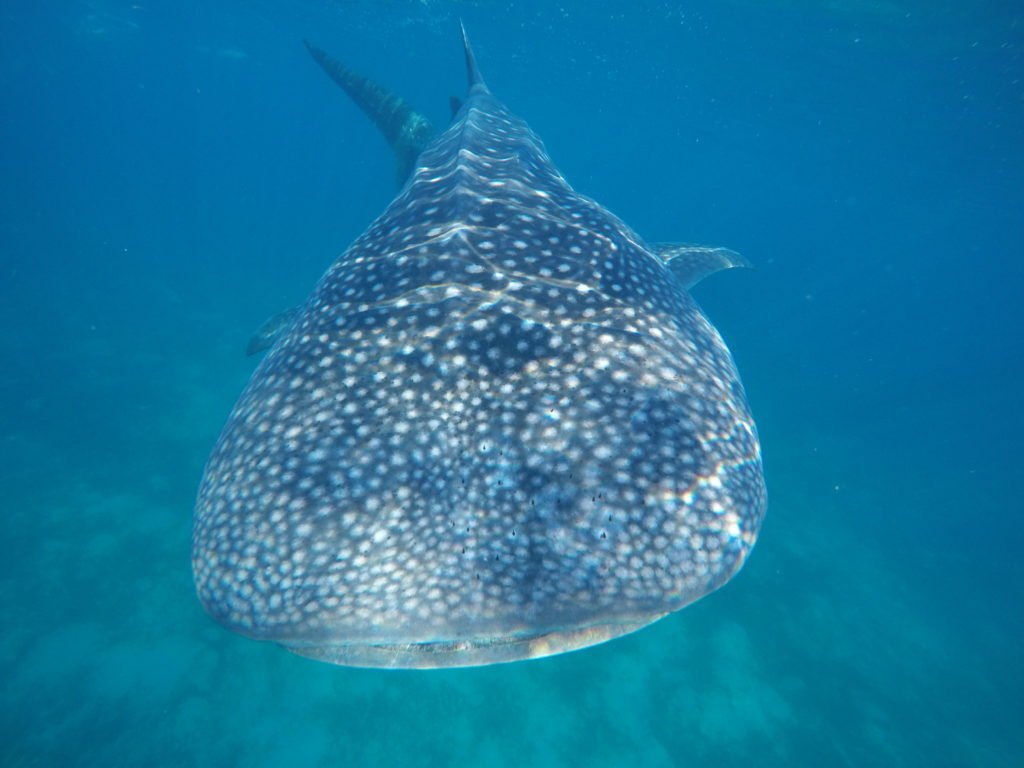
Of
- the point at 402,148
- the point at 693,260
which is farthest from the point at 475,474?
the point at 402,148

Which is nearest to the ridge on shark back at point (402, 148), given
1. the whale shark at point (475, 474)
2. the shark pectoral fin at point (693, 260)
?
the shark pectoral fin at point (693, 260)

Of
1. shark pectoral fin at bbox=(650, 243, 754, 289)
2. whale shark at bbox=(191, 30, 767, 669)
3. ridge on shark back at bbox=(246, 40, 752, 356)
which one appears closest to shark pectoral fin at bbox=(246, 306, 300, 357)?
ridge on shark back at bbox=(246, 40, 752, 356)

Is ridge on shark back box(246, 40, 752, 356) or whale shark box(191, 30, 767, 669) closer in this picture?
whale shark box(191, 30, 767, 669)

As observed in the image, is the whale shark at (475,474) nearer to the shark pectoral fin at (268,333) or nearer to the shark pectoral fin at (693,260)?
the shark pectoral fin at (268,333)

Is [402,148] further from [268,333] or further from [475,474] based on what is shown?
[475,474]

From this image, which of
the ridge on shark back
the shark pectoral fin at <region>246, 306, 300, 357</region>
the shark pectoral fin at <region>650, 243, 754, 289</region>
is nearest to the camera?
the shark pectoral fin at <region>246, 306, 300, 357</region>

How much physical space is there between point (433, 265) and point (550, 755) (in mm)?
8067

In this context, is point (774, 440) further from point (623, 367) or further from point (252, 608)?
point (252, 608)

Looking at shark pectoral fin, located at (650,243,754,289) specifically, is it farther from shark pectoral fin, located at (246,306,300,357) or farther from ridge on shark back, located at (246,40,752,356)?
shark pectoral fin, located at (246,306,300,357)

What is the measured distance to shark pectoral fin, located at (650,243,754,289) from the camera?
757cm

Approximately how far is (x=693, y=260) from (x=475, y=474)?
6.01 metres

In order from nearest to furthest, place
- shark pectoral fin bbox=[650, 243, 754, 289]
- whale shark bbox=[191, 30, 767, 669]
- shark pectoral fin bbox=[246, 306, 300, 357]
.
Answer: whale shark bbox=[191, 30, 767, 669] < shark pectoral fin bbox=[246, 306, 300, 357] < shark pectoral fin bbox=[650, 243, 754, 289]

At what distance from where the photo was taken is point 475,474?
3.03 meters

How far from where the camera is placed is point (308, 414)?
334 centimetres
